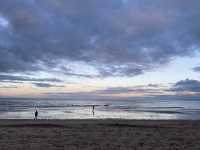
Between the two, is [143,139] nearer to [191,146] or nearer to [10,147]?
[191,146]

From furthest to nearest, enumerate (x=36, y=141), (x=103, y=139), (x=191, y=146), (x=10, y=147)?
(x=103, y=139) < (x=36, y=141) < (x=191, y=146) < (x=10, y=147)

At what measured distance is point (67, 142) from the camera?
14.4 meters

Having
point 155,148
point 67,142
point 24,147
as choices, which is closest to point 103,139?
point 67,142

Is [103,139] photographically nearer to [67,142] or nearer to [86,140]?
[86,140]

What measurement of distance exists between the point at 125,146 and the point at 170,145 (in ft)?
7.59

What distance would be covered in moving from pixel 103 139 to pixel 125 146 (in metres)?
2.33

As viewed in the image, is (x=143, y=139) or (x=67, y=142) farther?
(x=143, y=139)

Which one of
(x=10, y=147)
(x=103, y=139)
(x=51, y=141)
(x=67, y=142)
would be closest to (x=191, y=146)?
(x=103, y=139)

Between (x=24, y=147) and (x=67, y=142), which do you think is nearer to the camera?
(x=24, y=147)

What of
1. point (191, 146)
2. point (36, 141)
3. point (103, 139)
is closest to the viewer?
point (191, 146)

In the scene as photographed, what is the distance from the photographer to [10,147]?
502 inches

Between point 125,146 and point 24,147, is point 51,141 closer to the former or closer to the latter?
point 24,147

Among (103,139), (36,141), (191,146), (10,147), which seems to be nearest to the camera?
(10,147)

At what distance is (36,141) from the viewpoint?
48.0 feet
